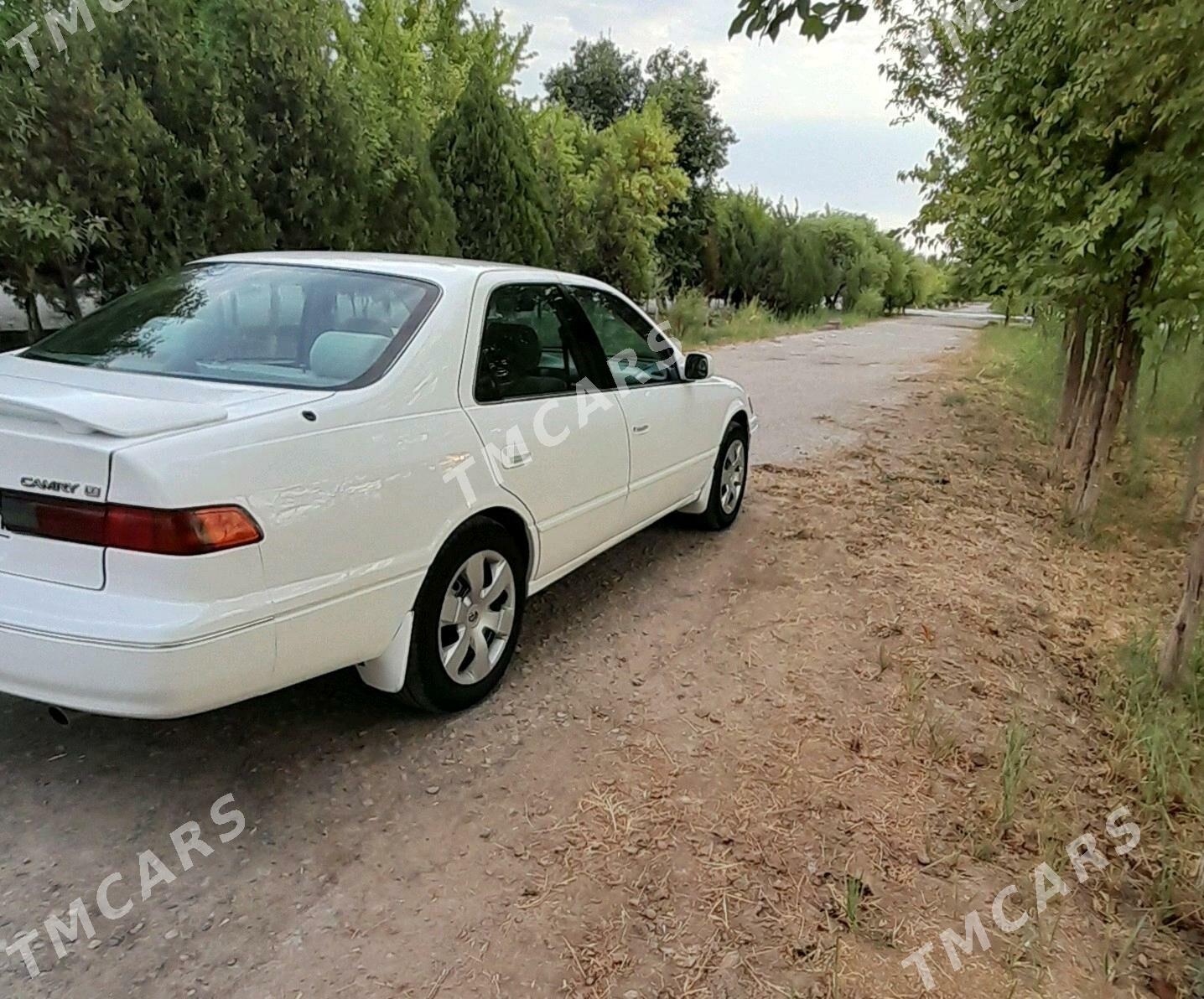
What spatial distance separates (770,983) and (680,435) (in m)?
2.98

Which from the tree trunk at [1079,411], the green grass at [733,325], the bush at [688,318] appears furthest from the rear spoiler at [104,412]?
the bush at [688,318]

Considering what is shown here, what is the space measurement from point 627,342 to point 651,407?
383 mm

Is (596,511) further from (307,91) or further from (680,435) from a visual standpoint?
(307,91)

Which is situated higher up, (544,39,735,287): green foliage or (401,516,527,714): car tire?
(544,39,735,287): green foliage

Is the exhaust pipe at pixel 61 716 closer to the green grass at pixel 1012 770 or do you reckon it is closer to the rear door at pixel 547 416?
the rear door at pixel 547 416

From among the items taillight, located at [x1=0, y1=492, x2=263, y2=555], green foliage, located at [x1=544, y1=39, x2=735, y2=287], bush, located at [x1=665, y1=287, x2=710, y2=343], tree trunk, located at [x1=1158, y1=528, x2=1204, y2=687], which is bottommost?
tree trunk, located at [x1=1158, y1=528, x2=1204, y2=687]

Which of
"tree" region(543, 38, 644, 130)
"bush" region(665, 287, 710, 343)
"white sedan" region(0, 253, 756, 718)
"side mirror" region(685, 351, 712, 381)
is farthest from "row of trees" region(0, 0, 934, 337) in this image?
"tree" region(543, 38, 644, 130)

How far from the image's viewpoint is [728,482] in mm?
5512

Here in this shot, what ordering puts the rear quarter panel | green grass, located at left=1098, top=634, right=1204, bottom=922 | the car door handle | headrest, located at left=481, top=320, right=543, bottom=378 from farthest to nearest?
1. headrest, located at left=481, top=320, right=543, bottom=378
2. the car door handle
3. green grass, located at left=1098, top=634, right=1204, bottom=922
4. the rear quarter panel

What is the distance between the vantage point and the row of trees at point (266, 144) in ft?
19.5

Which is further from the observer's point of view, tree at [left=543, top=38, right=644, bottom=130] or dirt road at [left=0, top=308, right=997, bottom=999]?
tree at [left=543, top=38, right=644, bottom=130]

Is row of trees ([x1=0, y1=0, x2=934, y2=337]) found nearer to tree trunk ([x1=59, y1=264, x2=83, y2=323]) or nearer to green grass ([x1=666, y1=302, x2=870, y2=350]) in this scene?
tree trunk ([x1=59, y1=264, x2=83, y2=323])

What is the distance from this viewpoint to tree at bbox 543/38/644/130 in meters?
30.6

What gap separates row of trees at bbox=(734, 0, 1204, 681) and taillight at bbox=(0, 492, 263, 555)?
2574 millimetres
